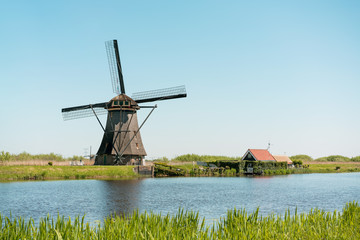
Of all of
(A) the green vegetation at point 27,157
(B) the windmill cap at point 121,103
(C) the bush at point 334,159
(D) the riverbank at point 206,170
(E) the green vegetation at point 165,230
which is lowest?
(C) the bush at point 334,159

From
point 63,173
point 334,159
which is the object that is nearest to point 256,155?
point 63,173

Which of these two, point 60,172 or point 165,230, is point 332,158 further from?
point 165,230

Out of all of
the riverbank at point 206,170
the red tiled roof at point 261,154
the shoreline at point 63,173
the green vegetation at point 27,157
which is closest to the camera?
the shoreline at point 63,173

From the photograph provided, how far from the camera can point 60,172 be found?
38250 mm

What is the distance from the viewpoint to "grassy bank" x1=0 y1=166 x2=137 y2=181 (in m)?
35.1

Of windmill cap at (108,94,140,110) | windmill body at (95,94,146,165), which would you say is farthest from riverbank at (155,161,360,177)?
windmill cap at (108,94,140,110)

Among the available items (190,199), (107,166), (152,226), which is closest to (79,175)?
(107,166)

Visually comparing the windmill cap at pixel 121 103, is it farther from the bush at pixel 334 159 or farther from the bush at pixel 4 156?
the bush at pixel 334 159

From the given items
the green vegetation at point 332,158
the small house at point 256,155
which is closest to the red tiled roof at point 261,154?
the small house at point 256,155

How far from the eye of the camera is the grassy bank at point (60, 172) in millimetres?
35125

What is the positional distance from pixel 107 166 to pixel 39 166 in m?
7.32

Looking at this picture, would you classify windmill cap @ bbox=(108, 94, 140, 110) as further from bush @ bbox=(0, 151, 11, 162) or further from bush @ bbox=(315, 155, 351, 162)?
bush @ bbox=(315, 155, 351, 162)

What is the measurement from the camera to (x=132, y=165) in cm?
4362

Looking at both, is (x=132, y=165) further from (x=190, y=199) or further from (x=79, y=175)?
(x=190, y=199)
